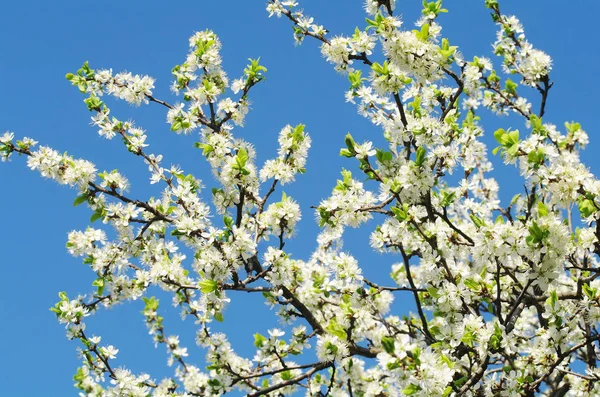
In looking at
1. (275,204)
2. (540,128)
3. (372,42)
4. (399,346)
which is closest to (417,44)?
(372,42)

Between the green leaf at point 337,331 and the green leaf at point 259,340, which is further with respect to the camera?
the green leaf at point 259,340

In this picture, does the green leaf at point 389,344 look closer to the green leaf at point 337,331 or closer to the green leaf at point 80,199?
the green leaf at point 337,331

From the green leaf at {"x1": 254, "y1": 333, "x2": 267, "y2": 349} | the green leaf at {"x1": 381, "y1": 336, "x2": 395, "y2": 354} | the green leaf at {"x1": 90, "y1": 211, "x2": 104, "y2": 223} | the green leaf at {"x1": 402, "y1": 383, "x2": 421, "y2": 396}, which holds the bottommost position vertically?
the green leaf at {"x1": 402, "y1": 383, "x2": 421, "y2": 396}

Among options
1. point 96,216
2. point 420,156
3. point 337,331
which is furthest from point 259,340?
point 420,156

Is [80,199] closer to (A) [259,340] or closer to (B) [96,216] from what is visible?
(B) [96,216]

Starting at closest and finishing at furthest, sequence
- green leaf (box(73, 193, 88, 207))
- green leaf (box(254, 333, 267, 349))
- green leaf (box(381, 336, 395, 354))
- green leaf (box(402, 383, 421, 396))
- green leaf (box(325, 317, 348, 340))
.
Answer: green leaf (box(381, 336, 395, 354)), green leaf (box(402, 383, 421, 396)), green leaf (box(325, 317, 348, 340)), green leaf (box(73, 193, 88, 207)), green leaf (box(254, 333, 267, 349))

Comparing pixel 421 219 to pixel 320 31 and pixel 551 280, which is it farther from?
pixel 320 31

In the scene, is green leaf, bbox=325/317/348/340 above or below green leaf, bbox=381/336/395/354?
above

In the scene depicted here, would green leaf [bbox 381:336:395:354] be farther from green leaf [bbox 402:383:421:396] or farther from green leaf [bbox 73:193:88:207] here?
green leaf [bbox 73:193:88:207]

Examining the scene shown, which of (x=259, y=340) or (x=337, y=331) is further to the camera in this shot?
(x=259, y=340)

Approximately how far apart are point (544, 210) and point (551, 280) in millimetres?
568

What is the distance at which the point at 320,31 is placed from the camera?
5.97 m

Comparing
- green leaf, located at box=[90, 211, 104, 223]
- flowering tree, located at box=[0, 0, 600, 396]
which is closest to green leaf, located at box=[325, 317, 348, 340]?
flowering tree, located at box=[0, 0, 600, 396]

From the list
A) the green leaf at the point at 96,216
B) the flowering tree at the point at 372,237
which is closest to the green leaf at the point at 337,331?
the flowering tree at the point at 372,237
